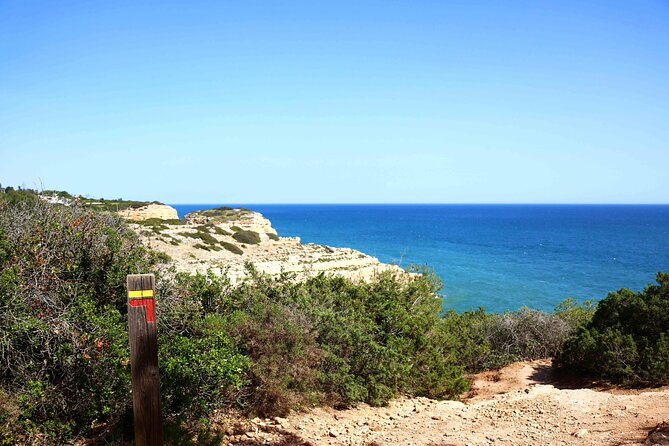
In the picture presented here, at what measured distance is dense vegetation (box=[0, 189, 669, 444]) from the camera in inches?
219

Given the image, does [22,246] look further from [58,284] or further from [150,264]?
[150,264]

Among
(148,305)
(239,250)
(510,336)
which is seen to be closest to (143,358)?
(148,305)

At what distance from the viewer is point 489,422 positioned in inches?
298

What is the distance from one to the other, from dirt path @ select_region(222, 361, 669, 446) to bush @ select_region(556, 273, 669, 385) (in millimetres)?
671

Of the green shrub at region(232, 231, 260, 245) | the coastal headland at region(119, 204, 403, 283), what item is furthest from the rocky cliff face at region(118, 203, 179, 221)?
the green shrub at region(232, 231, 260, 245)

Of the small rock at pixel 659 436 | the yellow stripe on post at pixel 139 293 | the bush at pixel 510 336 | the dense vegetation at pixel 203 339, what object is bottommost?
the bush at pixel 510 336

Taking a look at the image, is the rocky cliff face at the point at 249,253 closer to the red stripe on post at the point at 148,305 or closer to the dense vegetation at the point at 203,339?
the dense vegetation at the point at 203,339

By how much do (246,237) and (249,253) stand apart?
A: 647 cm

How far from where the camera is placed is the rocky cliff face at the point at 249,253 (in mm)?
32781

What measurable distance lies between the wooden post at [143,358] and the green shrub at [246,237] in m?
47.4

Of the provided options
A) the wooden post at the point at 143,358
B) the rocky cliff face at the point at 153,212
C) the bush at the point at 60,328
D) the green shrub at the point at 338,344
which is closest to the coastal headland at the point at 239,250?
the rocky cliff face at the point at 153,212

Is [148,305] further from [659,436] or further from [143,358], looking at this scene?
[659,436]

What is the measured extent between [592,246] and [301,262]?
57.8 m

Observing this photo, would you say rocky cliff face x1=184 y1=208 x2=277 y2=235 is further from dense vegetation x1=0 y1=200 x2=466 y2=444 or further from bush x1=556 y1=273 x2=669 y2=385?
bush x1=556 y1=273 x2=669 y2=385
